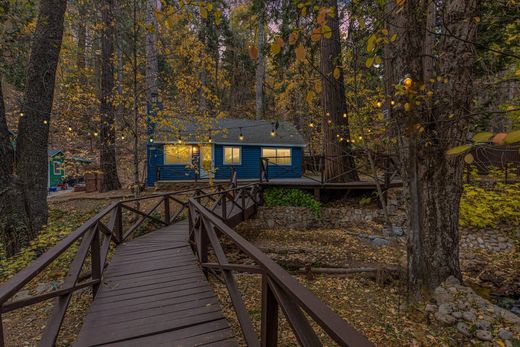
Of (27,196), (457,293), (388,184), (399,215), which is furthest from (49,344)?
(399,215)

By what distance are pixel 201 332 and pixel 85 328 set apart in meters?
1.37

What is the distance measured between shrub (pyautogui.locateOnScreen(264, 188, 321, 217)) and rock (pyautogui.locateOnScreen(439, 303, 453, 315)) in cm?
679

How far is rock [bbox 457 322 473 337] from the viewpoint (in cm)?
369

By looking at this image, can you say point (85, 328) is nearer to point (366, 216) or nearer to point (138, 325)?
point (138, 325)

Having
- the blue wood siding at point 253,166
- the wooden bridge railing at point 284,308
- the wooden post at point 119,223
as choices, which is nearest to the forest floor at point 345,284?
the wooden post at point 119,223

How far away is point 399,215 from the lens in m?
10.0

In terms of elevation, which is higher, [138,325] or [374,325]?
[138,325]

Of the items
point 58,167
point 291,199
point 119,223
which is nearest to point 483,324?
point 119,223

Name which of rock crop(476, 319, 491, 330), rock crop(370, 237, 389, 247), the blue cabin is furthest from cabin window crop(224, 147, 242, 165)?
rock crop(476, 319, 491, 330)

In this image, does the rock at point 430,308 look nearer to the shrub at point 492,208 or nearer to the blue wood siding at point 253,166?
the shrub at point 492,208

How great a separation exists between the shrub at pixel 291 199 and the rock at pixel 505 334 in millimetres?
7387

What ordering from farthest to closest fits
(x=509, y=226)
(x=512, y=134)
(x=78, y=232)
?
1. (x=509, y=226)
2. (x=78, y=232)
3. (x=512, y=134)

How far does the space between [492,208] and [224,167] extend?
13.2 metres

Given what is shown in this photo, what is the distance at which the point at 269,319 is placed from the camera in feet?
6.40
